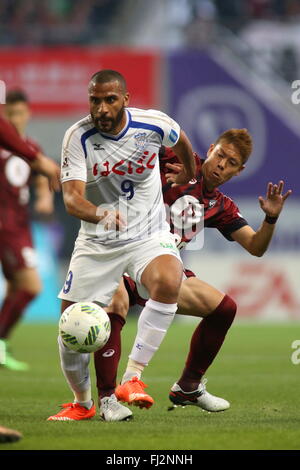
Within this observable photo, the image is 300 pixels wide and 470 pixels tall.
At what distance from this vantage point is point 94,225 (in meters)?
6.07

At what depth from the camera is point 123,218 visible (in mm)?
5703

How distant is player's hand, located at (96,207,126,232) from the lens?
Answer: 555 centimetres

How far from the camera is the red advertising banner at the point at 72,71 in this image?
17406 mm

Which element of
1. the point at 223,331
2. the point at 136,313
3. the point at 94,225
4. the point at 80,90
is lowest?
the point at 136,313

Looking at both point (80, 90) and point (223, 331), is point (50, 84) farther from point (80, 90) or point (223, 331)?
point (223, 331)

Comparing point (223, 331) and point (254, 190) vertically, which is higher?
point (254, 190)

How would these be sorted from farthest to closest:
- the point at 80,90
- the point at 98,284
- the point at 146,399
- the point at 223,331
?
the point at 80,90 → the point at 223,331 → the point at 98,284 → the point at 146,399

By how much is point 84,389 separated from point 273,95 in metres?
12.3

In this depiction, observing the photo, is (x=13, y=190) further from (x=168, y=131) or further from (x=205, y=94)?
(x=205, y=94)

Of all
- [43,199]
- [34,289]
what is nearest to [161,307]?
[43,199]

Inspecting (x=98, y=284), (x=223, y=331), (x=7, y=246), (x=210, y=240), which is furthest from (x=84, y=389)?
(x=210, y=240)

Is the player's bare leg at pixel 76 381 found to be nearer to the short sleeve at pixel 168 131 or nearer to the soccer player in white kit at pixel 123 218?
the soccer player in white kit at pixel 123 218

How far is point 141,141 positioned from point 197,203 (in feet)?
2.69

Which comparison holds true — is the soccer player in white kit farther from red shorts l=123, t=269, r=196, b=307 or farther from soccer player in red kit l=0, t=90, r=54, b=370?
soccer player in red kit l=0, t=90, r=54, b=370
